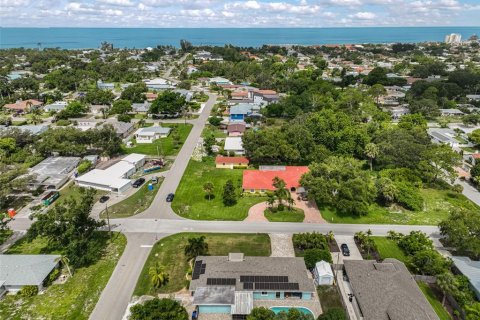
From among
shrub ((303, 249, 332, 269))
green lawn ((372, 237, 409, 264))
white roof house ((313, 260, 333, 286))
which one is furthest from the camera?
green lawn ((372, 237, 409, 264))

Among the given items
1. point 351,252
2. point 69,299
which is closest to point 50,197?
point 69,299

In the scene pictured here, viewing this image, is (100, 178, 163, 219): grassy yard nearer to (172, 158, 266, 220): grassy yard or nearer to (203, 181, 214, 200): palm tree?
(172, 158, 266, 220): grassy yard

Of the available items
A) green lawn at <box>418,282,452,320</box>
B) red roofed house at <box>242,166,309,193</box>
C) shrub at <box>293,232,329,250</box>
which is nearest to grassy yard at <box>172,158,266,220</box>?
red roofed house at <box>242,166,309,193</box>

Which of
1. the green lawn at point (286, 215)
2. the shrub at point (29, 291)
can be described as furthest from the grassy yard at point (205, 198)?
the shrub at point (29, 291)

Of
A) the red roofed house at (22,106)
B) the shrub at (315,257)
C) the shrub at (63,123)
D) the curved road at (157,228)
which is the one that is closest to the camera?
the curved road at (157,228)

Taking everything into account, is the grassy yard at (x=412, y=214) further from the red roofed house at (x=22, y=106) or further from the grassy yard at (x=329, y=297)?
the red roofed house at (x=22, y=106)

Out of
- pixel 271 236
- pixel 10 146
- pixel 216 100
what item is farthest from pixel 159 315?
pixel 216 100

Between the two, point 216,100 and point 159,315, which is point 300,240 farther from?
point 216,100
